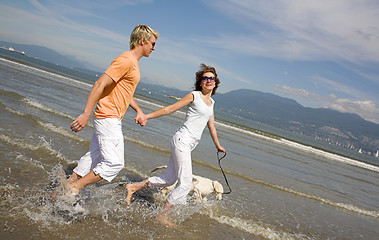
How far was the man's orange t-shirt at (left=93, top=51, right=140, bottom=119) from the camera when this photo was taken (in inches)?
125

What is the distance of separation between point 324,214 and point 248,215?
279 cm

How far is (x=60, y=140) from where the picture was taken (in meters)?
7.43

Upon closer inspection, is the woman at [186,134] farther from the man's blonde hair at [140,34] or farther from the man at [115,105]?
the man's blonde hair at [140,34]

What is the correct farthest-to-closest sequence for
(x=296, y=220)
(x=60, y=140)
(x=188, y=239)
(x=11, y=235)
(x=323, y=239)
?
(x=60, y=140) < (x=296, y=220) < (x=323, y=239) < (x=188, y=239) < (x=11, y=235)

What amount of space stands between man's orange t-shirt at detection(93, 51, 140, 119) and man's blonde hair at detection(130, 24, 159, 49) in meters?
0.19

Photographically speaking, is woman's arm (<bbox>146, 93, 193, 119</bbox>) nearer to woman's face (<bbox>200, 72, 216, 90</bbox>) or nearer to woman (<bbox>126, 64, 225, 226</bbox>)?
woman (<bbox>126, 64, 225, 226</bbox>)

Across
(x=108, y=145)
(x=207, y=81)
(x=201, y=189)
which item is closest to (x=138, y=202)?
(x=201, y=189)

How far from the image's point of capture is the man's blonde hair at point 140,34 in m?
3.35

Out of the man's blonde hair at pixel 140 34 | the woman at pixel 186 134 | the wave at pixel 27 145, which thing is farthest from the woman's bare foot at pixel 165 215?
the wave at pixel 27 145

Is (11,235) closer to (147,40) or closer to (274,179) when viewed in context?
(147,40)

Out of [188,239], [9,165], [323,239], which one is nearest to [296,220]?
[323,239]

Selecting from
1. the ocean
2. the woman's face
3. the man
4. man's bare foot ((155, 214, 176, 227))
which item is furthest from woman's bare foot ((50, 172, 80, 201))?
the woman's face

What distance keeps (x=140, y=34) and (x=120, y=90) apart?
780mm

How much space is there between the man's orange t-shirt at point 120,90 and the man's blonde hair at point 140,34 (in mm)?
195
